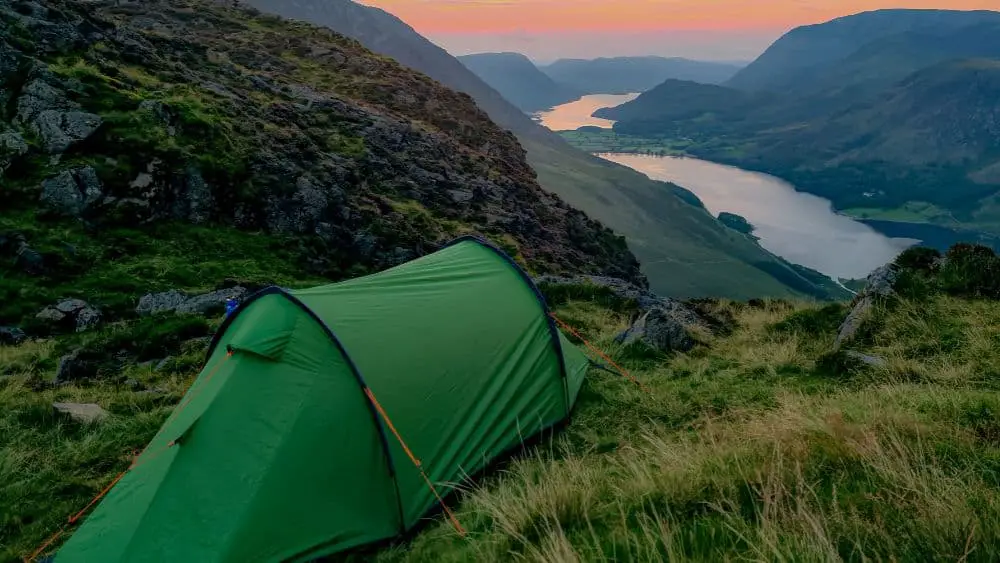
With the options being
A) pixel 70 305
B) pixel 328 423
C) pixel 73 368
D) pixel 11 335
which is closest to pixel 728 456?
pixel 328 423

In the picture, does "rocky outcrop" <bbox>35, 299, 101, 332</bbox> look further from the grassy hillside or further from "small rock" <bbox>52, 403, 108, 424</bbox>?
"small rock" <bbox>52, 403, 108, 424</bbox>

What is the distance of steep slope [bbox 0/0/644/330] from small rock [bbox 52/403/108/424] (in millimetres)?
8294

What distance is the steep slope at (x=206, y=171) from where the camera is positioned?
22297 millimetres

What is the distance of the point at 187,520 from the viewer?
672 centimetres

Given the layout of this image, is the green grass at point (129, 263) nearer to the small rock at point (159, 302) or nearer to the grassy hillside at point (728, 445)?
the small rock at point (159, 302)

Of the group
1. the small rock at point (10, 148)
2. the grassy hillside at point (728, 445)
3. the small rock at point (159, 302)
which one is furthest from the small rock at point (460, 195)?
the grassy hillside at point (728, 445)

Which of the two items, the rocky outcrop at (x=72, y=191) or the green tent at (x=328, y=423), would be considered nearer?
the green tent at (x=328, y=423)

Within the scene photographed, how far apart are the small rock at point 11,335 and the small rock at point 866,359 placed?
20.1 m

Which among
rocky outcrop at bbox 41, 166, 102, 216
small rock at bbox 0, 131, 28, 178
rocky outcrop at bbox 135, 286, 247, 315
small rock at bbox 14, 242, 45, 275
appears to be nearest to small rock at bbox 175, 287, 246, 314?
rocky outcrop at bbox 135, 286, 247, 315

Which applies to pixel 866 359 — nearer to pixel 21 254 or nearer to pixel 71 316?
pixel 71 316

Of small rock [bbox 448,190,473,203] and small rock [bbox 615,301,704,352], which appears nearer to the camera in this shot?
small rock [bbox 615,301,704,352]

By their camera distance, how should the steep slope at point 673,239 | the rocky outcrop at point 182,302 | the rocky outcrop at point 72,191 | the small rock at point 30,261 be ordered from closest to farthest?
the rocky outcrop at point 182,302 → the small rock at point 30,261 → the rocky outcrop at point 72,191 → the steep slope at point 673,239

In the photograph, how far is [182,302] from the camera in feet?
62.7

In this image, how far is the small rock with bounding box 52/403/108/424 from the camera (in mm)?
10523
